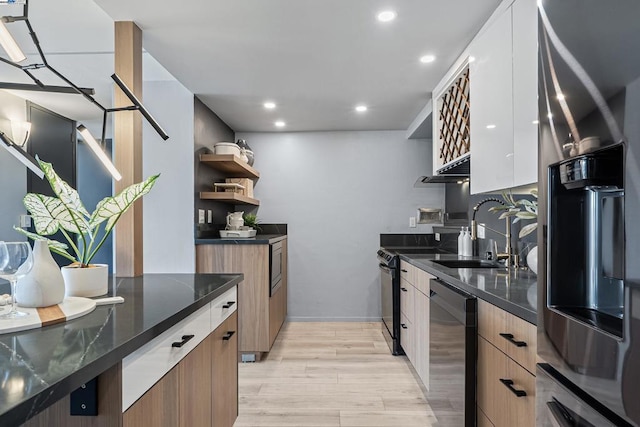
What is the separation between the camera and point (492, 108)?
195 centimetres

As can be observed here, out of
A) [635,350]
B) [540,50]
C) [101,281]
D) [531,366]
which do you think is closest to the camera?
[635,350]

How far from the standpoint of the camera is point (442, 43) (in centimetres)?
223

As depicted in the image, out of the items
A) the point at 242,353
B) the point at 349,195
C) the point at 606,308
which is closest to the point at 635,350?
the point at 606,308

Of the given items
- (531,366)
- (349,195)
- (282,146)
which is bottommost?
(531,366)

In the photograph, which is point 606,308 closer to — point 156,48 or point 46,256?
point 46,256

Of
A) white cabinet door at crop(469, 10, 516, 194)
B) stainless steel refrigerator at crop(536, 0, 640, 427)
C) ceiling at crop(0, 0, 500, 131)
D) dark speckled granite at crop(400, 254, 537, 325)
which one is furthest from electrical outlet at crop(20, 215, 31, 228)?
stainless steel refrigerator at crop(536, 0, 640, 427)

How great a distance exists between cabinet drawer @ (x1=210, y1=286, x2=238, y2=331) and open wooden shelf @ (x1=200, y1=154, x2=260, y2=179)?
1672 millimetres

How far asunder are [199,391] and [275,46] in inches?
75.8

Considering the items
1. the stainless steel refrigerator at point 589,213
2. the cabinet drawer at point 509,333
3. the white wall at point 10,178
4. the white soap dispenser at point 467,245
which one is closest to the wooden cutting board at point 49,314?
the stainless steel refrigerator at point 589,213

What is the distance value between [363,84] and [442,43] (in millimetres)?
784

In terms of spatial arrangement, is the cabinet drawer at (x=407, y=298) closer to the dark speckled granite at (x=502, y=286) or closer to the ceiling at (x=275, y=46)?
the dark speckled granite at (x=502, y=286)

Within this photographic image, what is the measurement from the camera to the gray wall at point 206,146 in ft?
10.6

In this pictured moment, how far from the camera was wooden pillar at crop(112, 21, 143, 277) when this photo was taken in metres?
1.97

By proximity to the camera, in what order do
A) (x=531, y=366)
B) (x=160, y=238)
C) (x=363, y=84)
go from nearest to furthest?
(x=531, y=366) → (x=363, y=84) → (x=160, y=238)
